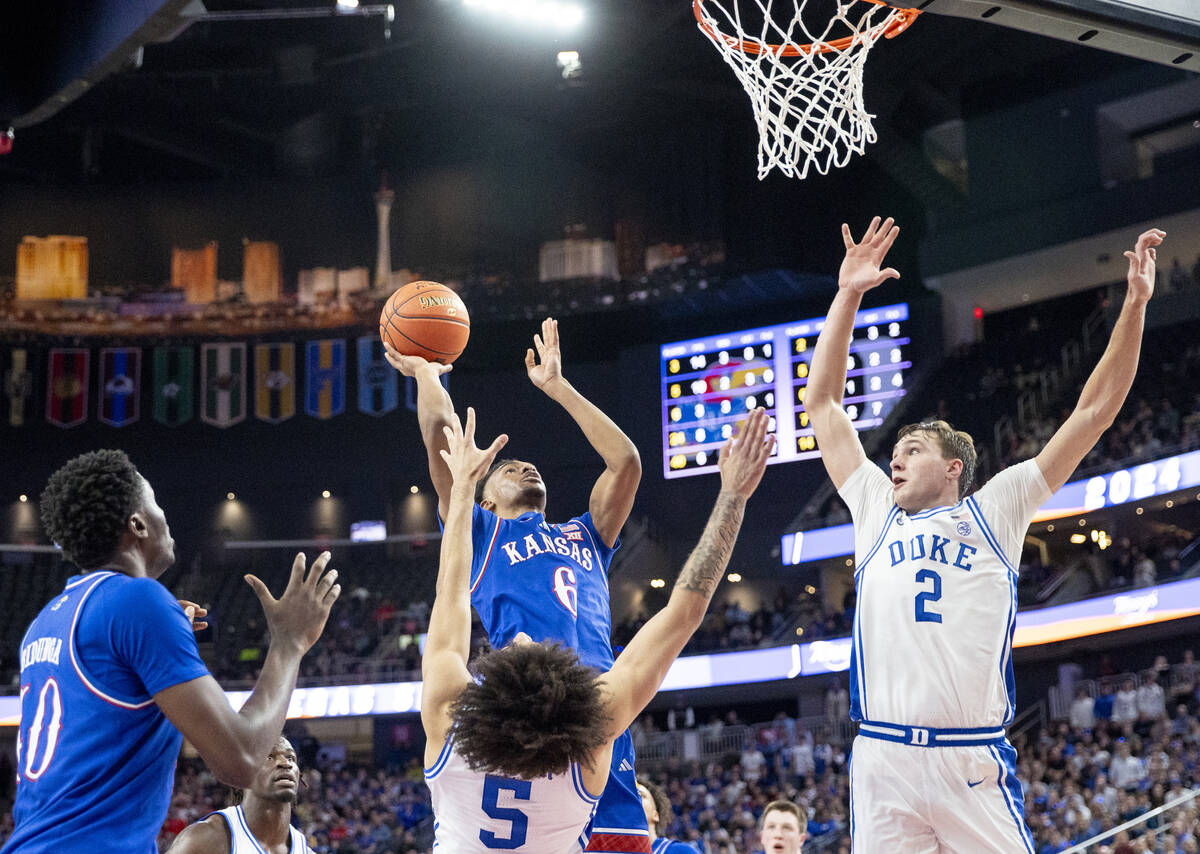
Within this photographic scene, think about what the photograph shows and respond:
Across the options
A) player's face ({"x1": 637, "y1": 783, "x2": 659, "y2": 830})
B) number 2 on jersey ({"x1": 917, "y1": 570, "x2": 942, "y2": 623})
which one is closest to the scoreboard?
player's face ({"x1": 637, "y1": 783, "x2": 659, "y2": 830})

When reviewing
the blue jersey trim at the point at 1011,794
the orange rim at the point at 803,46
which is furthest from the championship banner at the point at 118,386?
the blue jersey trim at the point at 1011,794

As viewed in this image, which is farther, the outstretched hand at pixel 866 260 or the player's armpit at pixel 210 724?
the outstretched hand at pixel 866 260

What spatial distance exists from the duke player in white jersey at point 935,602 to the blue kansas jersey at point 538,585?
3.24 feet

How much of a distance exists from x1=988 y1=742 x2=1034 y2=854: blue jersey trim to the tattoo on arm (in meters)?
1.40

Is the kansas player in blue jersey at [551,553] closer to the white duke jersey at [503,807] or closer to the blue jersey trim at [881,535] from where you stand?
the blue jersey trim at [881,535]

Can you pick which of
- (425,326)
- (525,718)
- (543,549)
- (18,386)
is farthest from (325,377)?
(525,718)

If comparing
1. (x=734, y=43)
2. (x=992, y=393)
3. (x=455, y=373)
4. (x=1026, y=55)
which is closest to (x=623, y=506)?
(x=734, y=43)

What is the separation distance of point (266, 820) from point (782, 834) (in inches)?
101

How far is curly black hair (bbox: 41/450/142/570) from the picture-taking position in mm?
3119

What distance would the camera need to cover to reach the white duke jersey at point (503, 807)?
3.21 metres

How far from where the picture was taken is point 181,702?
2914mm

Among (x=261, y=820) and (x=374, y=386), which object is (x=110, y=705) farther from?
(x=374, y=386)

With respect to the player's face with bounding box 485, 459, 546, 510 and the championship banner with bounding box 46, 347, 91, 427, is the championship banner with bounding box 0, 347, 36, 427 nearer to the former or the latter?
the championship banner with bounding box 46, 347, 91, 427

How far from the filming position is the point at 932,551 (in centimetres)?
459
